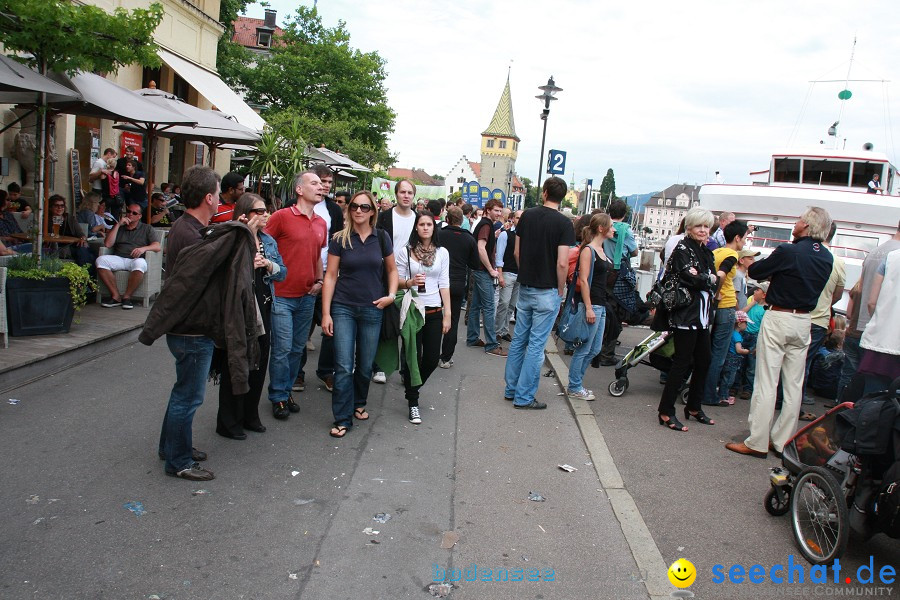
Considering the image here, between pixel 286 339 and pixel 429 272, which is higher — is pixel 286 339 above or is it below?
below

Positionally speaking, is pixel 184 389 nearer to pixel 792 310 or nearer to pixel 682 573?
pixel 682 573

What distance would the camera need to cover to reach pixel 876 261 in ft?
20.5

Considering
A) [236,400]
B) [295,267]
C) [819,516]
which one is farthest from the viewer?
[295,267]

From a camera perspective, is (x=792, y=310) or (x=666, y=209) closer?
(x=792, y=310)

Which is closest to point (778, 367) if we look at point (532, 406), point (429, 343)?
point (532, 406)

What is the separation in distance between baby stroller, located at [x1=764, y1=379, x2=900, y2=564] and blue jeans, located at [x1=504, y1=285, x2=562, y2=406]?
272 centimetres

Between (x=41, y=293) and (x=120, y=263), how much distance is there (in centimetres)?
230

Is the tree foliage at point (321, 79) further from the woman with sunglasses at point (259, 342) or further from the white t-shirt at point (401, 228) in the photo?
the woman with sunglasses at point (259, 342)

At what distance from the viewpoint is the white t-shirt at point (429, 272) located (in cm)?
628

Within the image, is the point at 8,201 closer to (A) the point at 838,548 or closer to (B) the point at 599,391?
(B) the point at 599,391

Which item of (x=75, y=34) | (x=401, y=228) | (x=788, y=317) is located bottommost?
(x=788, y=317)

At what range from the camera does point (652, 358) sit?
7.53m

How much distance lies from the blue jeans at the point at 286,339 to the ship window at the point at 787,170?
17.4 metres

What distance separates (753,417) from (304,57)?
4342 centimetres
